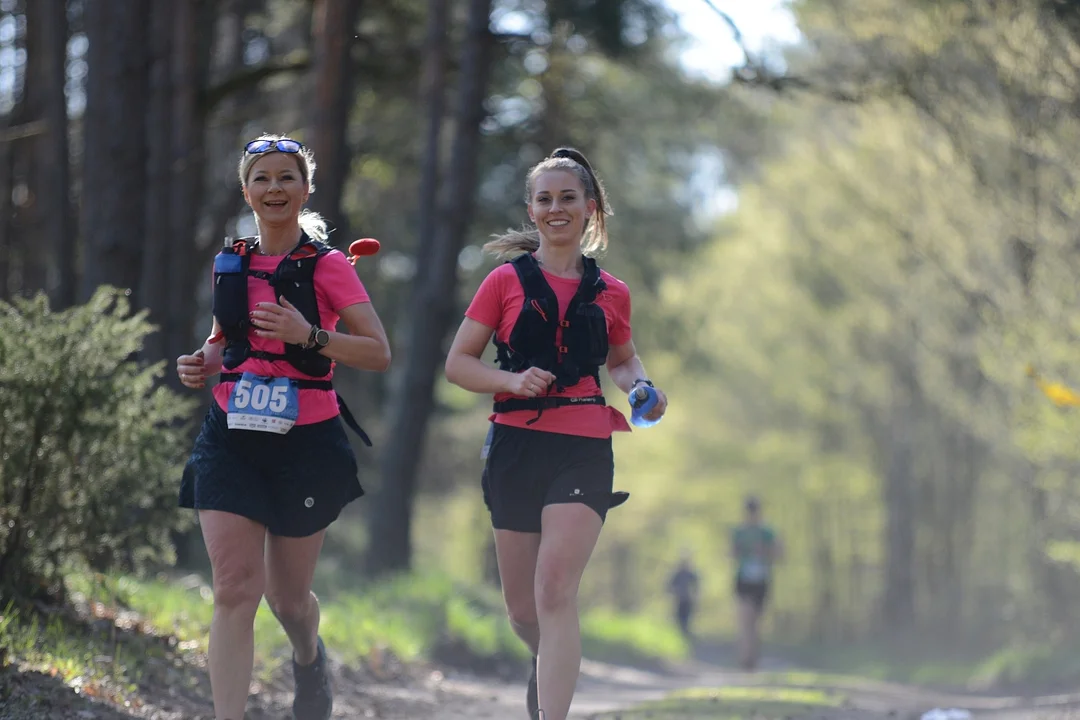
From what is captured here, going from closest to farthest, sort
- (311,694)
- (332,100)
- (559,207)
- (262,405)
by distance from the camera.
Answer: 1. (262,405)
2. (559,207)
3. (311,694)
4. (332,100)

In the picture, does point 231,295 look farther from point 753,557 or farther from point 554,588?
point 753,557

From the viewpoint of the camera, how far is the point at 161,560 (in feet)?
26.7

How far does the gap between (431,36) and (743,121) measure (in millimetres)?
8323

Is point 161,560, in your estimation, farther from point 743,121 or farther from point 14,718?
point 743,121

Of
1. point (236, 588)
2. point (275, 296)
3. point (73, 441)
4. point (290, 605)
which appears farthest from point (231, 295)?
point (73, 441)

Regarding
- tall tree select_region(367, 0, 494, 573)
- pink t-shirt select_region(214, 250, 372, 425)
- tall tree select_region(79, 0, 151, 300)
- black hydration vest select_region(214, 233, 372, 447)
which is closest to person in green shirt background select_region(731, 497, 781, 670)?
tall tree select_region(367, 0, 494, 573)

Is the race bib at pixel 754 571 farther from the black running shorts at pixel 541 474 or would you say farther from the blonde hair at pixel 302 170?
the blonde hair at pixel 302 170

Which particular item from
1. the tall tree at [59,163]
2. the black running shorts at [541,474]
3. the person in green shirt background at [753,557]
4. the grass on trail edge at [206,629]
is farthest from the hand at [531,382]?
the person in green shirt background at [753,557]

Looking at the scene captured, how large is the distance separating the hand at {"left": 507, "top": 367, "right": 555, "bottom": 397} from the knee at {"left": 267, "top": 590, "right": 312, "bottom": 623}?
114 centimetres

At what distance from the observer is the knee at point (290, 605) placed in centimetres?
577

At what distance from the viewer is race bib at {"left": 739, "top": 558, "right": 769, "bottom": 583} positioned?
17.6 m

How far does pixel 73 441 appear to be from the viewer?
23.8 feet

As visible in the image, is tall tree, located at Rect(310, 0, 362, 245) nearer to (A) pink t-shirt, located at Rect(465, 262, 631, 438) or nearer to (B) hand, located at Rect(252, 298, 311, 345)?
(A) pink t-shirt, located at Rect(465, 262, 631, 438)

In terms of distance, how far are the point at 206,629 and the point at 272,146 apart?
4.10 m
